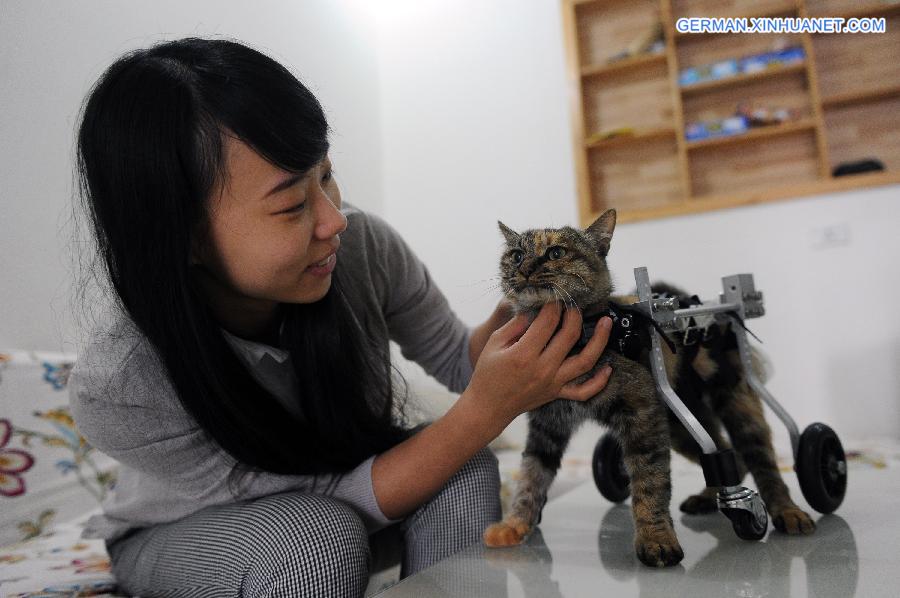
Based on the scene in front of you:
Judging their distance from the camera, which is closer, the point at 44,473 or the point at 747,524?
the point at 747,524

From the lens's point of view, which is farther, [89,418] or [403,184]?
[403,184]

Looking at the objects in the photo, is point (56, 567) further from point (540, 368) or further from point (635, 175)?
point (635, 175)

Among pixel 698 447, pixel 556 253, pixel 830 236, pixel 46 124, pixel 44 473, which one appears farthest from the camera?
pixel 830 236

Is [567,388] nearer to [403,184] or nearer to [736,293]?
[736,293]

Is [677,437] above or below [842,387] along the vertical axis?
above

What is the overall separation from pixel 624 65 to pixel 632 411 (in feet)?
8.00

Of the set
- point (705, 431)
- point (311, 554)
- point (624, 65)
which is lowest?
point (311, 554)

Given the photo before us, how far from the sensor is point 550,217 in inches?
117

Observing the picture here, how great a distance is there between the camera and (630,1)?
118 inches

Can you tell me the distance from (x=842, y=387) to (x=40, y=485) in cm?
266

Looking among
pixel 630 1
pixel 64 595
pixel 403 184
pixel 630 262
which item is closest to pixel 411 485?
pixel 64 595

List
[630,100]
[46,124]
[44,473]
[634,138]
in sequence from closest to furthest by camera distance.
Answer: [44,473] < [46,124] < [634,138] < [630,100]

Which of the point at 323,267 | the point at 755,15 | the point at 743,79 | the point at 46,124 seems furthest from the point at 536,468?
the point at 755,15

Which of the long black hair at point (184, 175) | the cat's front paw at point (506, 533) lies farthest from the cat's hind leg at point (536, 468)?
the long black hair at point (184, 175)
